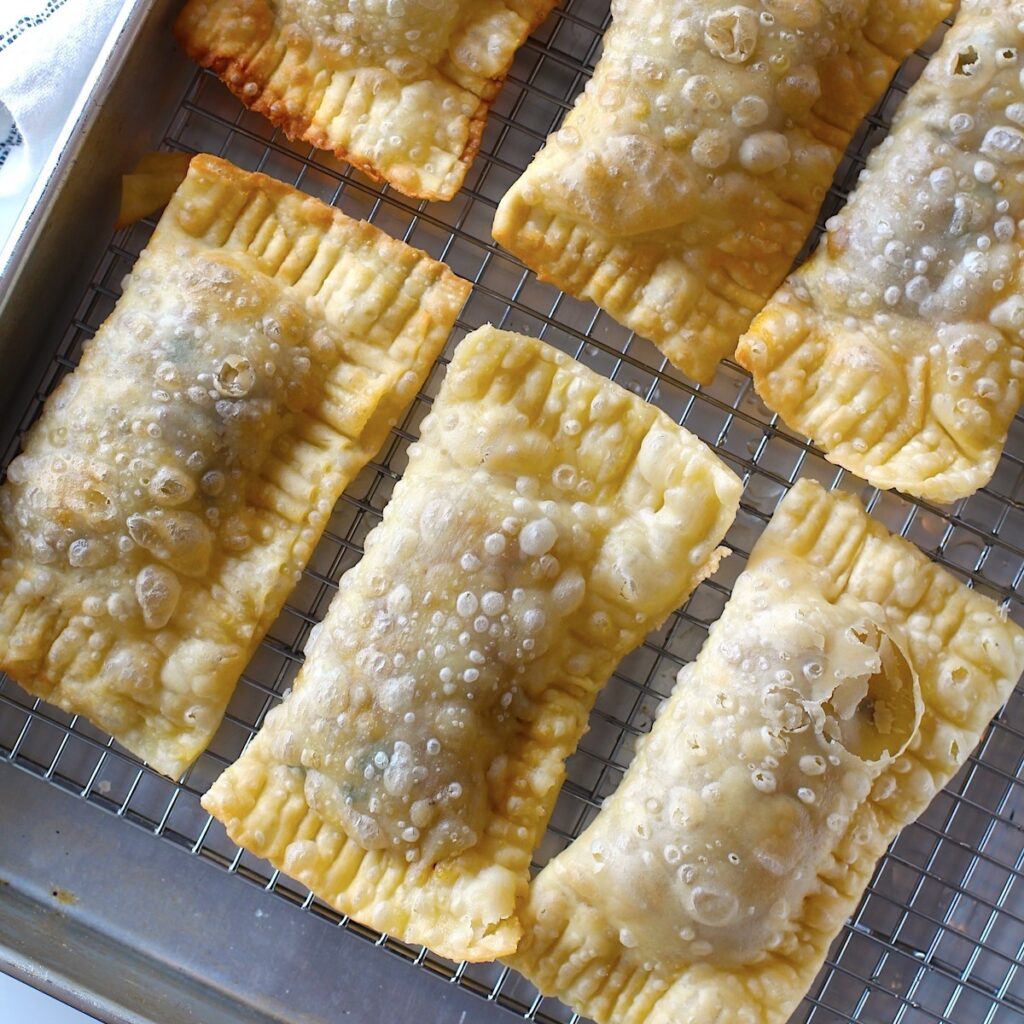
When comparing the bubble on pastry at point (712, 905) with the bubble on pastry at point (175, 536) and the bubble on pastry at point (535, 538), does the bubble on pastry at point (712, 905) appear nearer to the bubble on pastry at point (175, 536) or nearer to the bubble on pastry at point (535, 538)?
the bubble on pastry at point (535, 538)

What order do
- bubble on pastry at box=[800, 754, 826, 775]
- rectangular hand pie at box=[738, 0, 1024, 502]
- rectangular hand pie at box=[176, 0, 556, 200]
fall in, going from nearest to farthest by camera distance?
bubble on pastry at box=[800, 754, 826, 775]
rectangular hand pie at box=[738, 0, 1024, 502]
rectangular hand pie at box=[176, 0, 556, 200]

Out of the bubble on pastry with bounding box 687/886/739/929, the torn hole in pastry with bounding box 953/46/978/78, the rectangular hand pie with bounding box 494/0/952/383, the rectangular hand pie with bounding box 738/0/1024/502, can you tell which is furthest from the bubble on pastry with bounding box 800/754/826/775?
the torn hole in pastry with bounding box 953/46/978/78

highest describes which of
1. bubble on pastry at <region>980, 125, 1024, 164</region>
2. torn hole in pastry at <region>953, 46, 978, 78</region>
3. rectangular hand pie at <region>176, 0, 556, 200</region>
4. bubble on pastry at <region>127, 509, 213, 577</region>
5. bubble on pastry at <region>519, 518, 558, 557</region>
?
torn hole in pastry at <region>953, 46, 978, 78</region>

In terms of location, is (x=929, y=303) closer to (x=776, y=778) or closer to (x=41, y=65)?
(x=776, y=778)

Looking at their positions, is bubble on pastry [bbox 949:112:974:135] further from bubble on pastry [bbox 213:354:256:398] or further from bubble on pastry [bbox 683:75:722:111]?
bubble on pastry [bbox 213:354:256:398]

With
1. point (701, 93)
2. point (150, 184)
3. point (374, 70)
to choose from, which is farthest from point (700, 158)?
point (150, 184)

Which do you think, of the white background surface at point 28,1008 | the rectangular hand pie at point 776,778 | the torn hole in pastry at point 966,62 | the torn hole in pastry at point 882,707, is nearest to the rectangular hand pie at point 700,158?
the torn hole in pastry at point 966,62
